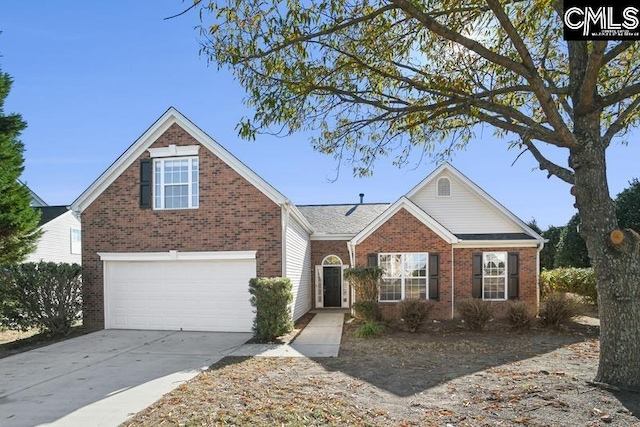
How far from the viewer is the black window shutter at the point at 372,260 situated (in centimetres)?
1602

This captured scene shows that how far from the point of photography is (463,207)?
17547 mm

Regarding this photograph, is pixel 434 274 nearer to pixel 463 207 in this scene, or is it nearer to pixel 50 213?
pixel 463 207

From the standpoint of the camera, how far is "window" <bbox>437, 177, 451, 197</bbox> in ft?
Result: 58.3

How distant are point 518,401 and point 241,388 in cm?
420

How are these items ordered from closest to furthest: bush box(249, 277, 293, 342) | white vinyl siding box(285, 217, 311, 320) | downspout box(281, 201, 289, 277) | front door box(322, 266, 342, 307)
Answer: bush box(249, 277, 293, 342)
downspout box(281, 201, 289, 277)
white vinyl siding box(285, 217, 311, 320)
front door box(322, 266, 342, 307)

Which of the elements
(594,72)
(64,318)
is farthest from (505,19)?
(64,318)

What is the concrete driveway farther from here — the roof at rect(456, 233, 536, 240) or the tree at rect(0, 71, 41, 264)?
the roof at rect(456, 233, 536, 240)

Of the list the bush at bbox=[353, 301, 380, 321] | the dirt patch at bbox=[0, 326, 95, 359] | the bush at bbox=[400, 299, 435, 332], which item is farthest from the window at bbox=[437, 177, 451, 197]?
the dirt patch at bbox=[0, 326, 95, 359]

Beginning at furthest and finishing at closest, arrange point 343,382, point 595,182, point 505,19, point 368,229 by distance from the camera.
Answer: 1. point 368,229
2. point 343,382
3. point 595,182
4. point 505,19

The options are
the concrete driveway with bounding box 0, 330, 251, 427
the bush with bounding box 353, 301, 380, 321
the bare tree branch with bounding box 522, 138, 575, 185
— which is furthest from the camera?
the bush with bounding box 353, 301, 380, 321

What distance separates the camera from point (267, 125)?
6719mm

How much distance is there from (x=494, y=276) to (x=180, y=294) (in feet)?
37.0

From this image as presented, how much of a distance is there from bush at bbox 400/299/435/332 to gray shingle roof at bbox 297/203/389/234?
270 inches

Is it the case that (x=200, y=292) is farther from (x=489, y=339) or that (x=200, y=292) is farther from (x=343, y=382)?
(x=489, y=339)
